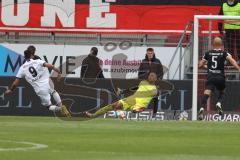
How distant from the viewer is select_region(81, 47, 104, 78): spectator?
24.1 meters

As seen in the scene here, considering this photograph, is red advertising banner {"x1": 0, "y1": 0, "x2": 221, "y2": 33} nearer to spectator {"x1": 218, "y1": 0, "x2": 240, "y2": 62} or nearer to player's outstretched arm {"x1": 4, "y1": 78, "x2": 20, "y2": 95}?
spectator {"x1": 218, "y1": 0, "x2": 240, "y2": 62}

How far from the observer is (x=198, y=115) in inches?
824

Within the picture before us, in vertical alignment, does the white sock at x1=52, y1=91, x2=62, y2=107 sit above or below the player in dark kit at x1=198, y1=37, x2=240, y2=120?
below

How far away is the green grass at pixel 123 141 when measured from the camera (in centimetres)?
1035

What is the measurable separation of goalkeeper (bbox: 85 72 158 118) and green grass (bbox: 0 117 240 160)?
4.06 metres

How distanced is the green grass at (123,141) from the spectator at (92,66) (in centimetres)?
736

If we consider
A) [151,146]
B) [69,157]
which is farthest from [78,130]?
[69,157]

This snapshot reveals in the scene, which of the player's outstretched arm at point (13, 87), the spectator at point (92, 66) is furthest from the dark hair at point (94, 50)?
the player's outstretched arm at point (13, 87)

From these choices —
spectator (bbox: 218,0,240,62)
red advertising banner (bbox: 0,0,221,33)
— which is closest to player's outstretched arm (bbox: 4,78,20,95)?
red advertising banner (bbox: 0,0,221,33)

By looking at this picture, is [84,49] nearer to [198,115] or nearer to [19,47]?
[19,47]

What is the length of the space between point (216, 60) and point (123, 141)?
8893 mm

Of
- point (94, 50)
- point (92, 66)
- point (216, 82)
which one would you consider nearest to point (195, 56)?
point (216, 82)

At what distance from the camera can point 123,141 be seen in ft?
41.4

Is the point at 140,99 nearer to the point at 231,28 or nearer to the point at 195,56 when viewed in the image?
the point at 195,56
